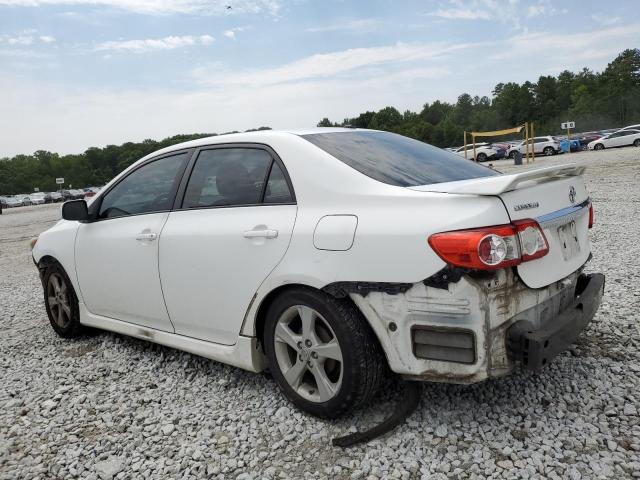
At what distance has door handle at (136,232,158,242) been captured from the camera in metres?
3.59

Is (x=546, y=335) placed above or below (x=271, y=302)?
below

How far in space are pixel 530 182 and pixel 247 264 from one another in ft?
5.01

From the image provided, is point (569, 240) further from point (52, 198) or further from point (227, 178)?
point (52, 198)

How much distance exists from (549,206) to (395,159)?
89cm

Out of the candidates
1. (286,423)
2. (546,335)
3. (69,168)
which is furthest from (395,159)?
(69,168)

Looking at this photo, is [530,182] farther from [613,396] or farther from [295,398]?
[295,398]

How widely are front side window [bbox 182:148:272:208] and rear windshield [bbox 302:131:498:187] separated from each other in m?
0.36

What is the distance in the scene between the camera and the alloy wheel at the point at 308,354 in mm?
2795

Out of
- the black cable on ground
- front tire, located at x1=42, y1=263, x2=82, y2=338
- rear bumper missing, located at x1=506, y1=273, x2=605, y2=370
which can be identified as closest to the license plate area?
rear bumper missing, located at x1=506, y1=273, x2=605, y2=370

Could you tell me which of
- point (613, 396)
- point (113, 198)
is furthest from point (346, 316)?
point (113, 198)

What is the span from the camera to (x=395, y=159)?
10.3 ft

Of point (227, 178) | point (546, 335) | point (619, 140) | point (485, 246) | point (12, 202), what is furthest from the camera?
point (12, 202)

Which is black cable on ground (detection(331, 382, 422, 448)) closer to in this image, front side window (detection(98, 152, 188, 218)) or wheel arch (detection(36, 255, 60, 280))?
front side window (detection(98, 152, 188, 218))

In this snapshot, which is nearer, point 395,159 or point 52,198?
point 395,159
